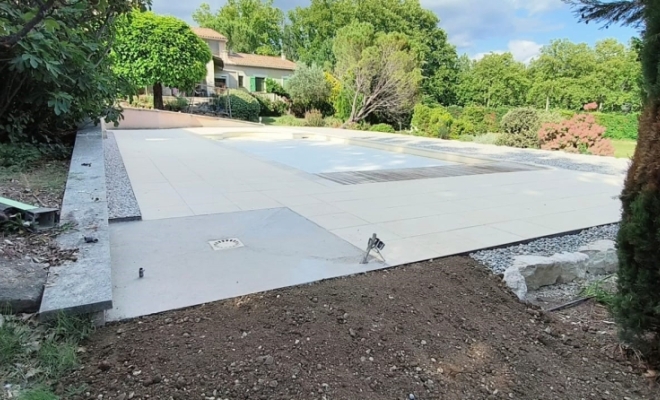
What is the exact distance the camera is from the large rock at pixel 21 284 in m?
1.93

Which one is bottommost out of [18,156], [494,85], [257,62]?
[18,156]

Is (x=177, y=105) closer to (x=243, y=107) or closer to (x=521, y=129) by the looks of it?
(x=243, y=107)

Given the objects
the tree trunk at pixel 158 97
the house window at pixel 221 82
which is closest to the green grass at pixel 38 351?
the tree trunk at pixel 158 97

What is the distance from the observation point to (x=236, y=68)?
2973cm

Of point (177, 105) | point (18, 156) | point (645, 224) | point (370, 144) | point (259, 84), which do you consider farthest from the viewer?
point (259, 84)

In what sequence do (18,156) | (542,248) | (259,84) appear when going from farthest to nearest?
1. (259,84)
2. (18,156)
3. (542,248)

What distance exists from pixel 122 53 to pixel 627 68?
3034cm

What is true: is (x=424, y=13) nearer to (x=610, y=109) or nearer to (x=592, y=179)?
(x=610, y=109)

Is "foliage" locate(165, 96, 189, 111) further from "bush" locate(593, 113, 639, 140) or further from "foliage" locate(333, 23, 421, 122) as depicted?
"bush" locate(593, 113, 639, 140)

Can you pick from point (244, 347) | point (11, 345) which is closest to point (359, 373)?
point (244, 347)

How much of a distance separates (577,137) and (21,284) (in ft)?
39.1

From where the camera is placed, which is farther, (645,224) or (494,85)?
(494,85)

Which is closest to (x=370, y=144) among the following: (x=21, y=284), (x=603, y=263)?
(x=603, y=263)

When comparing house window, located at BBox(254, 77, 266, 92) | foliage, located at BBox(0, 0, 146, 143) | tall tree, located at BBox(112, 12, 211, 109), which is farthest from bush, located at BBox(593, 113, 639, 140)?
house window, located at BBox(254, 77, 266, 92)
